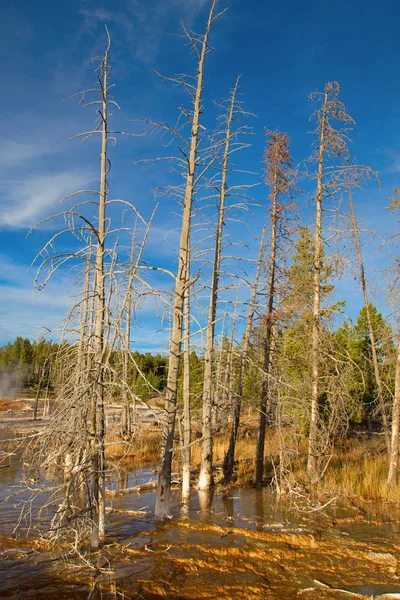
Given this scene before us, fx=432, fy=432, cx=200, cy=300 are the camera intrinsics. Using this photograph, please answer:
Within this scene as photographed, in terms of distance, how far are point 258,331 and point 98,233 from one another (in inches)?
399

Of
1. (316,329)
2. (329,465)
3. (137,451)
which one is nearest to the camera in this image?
(316,329)

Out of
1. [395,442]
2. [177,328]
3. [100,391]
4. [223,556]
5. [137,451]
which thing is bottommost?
[137,451]

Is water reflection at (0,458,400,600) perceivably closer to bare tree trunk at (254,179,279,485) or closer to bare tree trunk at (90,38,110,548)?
bare tree trunk at (90,38,110,548)

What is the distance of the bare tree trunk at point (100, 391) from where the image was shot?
7.07 meters

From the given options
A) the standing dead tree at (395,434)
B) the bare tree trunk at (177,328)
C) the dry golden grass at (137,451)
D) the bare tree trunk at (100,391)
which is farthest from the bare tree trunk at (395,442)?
the dry golden grass at (137,451)

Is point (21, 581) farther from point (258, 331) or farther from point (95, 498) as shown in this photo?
point (258, 331)

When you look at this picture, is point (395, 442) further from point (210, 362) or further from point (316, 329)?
point (210, 362)

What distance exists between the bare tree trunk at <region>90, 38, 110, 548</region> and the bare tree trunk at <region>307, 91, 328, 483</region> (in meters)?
7.29

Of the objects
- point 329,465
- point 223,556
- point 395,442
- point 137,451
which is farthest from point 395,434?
point 137,451

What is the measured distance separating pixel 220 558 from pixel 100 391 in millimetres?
3514

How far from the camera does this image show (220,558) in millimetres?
7371

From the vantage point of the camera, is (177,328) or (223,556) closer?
(223,556)

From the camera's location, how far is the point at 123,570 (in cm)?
662

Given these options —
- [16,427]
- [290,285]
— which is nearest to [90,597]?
[290,285]
